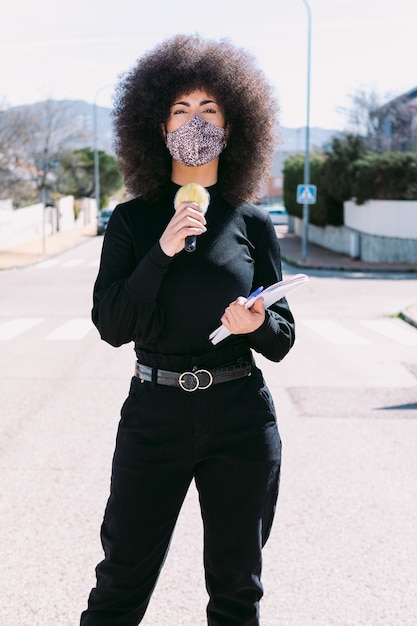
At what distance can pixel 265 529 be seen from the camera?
9.95 ft

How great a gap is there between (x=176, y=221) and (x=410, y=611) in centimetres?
220

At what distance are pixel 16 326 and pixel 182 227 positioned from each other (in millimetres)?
12350

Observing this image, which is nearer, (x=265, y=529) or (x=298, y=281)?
(x=298, y=281)

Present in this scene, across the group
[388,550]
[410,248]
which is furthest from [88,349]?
[410,248]

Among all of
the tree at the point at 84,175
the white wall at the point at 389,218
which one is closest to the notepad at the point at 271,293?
the white wall at the point at 389,218

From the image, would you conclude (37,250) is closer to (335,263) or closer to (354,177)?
(354,177)

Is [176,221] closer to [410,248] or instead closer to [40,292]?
[40,292]

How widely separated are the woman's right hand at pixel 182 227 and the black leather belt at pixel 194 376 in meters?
0.40

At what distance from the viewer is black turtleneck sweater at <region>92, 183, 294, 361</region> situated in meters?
2.79

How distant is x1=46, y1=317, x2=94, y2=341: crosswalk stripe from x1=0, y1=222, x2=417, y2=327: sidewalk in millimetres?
5602

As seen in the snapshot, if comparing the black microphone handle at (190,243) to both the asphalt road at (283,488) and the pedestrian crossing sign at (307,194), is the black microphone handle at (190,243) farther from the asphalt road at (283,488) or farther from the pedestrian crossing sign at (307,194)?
the pedestrian crossing sign at (307,194)

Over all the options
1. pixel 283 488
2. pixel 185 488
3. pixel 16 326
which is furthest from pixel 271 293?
pixel 16 326

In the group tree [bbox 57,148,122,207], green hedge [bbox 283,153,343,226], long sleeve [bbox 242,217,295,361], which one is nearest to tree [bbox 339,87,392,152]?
green hedge [bbox 283,153,343,226]

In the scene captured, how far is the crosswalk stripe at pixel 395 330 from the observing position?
13391 millimetres
